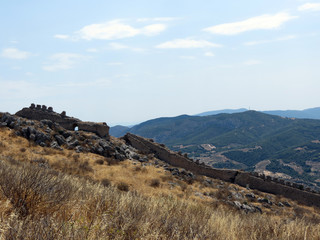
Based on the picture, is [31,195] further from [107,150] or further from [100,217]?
[107,150]

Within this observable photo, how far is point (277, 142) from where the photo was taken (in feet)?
501

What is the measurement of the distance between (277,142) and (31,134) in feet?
526

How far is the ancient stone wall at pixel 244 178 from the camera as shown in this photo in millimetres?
23500

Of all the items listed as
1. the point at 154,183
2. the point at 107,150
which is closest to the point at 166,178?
the point at 154,183

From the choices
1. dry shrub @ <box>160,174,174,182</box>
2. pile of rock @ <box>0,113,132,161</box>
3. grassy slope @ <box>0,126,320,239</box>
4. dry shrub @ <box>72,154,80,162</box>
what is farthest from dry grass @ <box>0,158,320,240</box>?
pile of rock @ <box>0,113,132,161</box>

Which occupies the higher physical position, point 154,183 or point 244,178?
point 154,183

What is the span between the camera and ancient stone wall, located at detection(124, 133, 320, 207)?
77.1ft

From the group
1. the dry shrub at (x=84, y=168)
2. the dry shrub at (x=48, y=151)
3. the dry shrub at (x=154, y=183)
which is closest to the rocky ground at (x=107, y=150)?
the dry shrub at (x=48, y=151)

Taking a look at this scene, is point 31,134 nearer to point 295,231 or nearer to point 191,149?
point 295,231

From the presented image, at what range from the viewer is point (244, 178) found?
26281mm

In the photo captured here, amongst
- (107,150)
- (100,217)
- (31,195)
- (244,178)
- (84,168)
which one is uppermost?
(31,195)

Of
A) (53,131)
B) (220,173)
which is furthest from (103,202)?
(220,173)

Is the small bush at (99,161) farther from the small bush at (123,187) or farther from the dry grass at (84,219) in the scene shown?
the dry grass at (84,219)

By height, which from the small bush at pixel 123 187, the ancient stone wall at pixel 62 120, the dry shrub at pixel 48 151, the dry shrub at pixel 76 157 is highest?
the ancient stone wall at pixel 62 120
